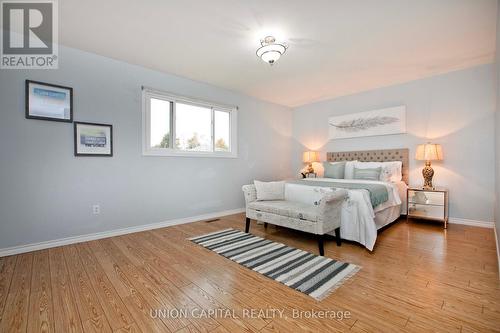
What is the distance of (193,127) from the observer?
4191 millimetres

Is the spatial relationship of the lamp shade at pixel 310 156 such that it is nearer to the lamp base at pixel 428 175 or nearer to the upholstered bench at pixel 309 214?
the lamp base at pixel 428 175

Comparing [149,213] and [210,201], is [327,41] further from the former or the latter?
[149,213]

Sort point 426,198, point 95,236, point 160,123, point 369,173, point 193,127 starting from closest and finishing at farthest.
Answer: point 95,236 → point 426,198 → point 160,123 → point 369,173 → point 193,127

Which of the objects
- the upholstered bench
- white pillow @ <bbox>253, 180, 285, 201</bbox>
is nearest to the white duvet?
the upholstered bench

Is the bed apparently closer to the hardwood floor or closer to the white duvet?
the white duvet

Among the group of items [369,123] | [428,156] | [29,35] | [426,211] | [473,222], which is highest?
[29,35]

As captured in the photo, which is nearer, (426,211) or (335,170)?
(426,211)

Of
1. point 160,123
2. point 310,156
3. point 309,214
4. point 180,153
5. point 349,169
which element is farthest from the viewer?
point 310,156

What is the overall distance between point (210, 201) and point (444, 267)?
11.1ft

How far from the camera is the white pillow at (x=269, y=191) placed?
10.9 ft

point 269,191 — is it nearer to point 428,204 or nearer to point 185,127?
point 185,127

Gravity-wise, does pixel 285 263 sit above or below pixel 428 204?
below

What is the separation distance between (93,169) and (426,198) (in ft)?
16.6

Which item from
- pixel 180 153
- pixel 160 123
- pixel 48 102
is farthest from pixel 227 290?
pixel 48 102
